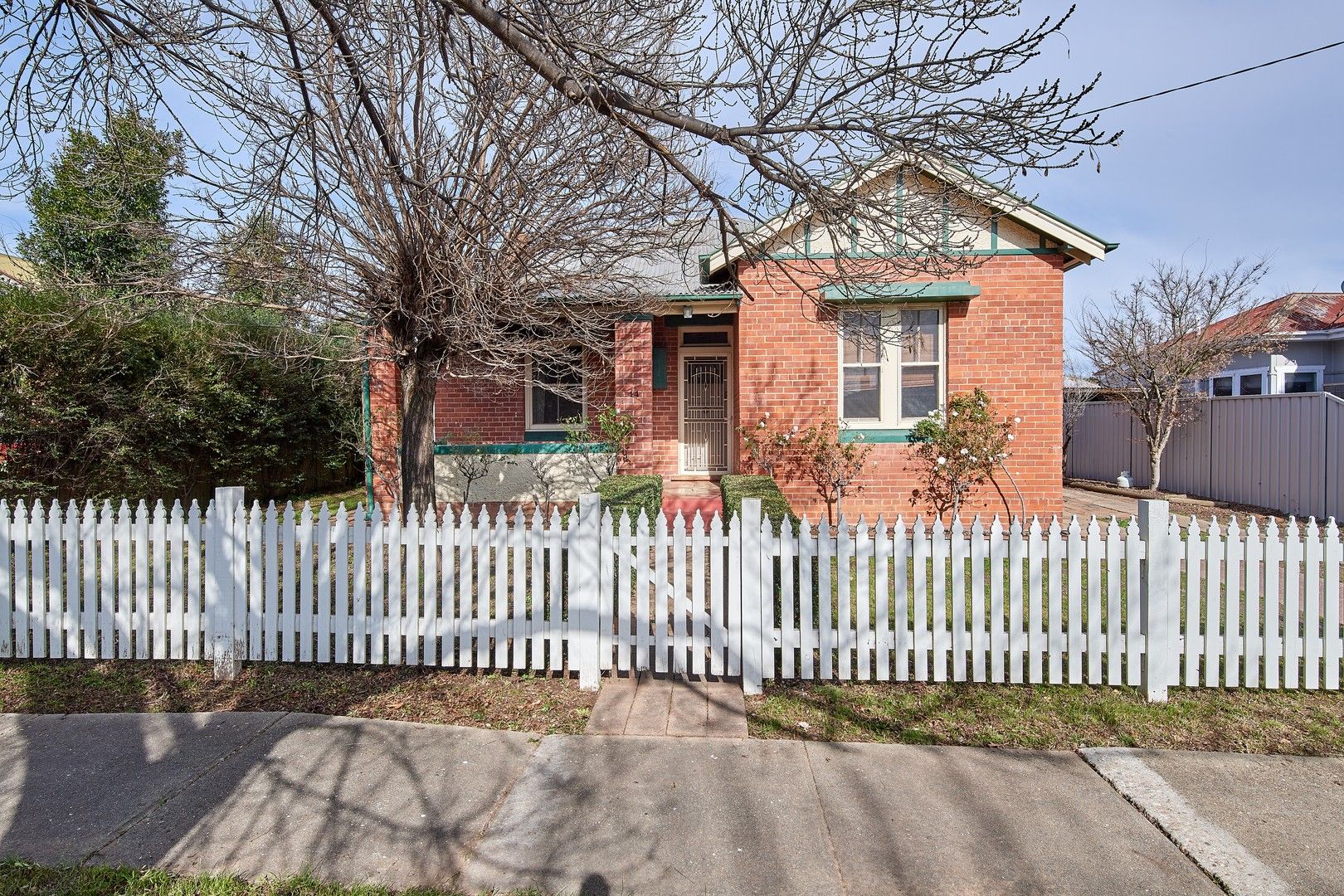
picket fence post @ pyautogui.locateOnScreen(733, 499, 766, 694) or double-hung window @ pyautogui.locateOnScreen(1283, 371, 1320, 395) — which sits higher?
double-hung window @ pyautogui.locateOnScreen(1283, 371, 1320, 395)

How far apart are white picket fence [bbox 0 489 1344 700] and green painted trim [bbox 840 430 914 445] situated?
17.8ft

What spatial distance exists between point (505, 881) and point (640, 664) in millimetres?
1959

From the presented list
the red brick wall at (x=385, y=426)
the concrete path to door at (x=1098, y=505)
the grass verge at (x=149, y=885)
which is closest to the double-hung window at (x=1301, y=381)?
the concrete path to door at (x=1098, y=505)

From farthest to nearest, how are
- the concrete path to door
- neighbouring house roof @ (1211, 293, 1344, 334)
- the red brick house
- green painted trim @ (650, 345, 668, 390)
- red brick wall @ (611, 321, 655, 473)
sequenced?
neighbouring house roof @ (1211, 293, 1344, 334), green painted trim @ (650, 345, 668, 390), red brick wall @ (611, 321, 655, 473), the concrete path to door, the red brick house

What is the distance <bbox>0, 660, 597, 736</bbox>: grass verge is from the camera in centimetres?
446

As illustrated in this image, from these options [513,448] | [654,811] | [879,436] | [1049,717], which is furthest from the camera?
[513,448]

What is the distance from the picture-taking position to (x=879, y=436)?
1037cm

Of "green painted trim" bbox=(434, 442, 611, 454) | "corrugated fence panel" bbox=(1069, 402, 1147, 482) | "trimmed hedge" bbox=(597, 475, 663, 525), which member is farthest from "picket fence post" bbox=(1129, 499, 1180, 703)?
"corrugated fence panel" bbox=(1069, 402, 1147, 482)

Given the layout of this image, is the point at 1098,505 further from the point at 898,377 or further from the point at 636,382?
the point at 636,382

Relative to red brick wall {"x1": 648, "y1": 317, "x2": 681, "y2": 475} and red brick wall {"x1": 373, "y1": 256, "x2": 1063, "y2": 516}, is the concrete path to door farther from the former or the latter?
red brick wall {"x1": 648, "y1": 317, "x2": 681, "y2": 475}

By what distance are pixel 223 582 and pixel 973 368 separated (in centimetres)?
929

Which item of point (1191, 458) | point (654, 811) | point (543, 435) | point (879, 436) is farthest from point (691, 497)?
point (1191, 458)

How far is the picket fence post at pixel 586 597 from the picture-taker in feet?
15.5

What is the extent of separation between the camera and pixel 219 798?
3.45 meters
